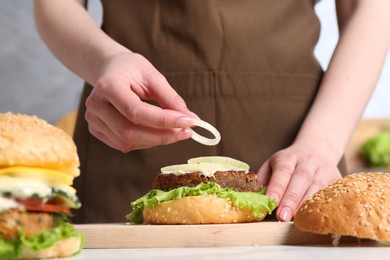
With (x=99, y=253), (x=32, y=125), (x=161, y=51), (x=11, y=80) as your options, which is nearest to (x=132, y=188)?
(x=161, y=51)

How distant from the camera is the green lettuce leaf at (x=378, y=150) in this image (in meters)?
4.73

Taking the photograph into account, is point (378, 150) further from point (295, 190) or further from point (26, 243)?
point (26, 243)

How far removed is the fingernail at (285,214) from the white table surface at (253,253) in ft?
0.86

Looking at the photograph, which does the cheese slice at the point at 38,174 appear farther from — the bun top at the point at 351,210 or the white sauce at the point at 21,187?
the bun top at the point at 351,210

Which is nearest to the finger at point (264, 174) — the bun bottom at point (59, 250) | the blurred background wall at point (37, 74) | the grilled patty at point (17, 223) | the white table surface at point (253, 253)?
the white table surface at point (253, 253)

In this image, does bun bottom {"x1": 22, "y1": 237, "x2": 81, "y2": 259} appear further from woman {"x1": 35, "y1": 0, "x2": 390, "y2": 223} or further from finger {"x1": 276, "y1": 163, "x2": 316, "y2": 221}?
woman {"x1": 35, "y1": 0, "x2": 390, "y2": 223}

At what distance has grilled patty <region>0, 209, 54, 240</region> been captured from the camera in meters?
1.50

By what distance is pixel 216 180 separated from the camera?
2178mm

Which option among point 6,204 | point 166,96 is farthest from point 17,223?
point 166,96

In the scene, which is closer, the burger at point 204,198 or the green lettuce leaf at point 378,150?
the burger at point 204,198

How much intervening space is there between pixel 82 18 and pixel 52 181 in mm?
1199

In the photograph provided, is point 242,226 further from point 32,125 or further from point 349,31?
point 349,31

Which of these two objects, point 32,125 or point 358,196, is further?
point 358,196

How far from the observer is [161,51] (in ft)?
8.80
